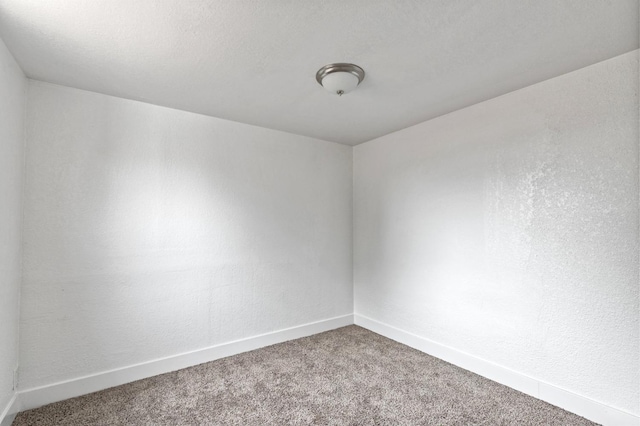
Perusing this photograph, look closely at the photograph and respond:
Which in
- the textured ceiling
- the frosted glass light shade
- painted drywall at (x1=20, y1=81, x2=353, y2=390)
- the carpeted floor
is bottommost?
the carpeted floor

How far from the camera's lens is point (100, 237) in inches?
93.4

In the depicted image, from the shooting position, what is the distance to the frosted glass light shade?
199 centimetres

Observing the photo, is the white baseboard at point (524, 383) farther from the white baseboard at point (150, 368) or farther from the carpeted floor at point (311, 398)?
the white baseboard at point (150, 368)

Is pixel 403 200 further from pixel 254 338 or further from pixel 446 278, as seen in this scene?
pixel 254 338

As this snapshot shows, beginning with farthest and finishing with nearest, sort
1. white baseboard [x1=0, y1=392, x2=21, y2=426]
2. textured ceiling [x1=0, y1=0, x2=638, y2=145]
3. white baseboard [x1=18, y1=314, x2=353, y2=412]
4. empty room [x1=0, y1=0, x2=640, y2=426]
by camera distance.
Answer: white baseboard [x1=18, y1=314, x2=353, y2=412]
white baseboard [x1=0, y1=392, x2=21, y2=426]
empty room [x1=0, y1=0, x2=640, y2=426]
textured ceiling [x1=0, y1=0, x2=638, y2=145]

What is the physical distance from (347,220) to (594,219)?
2.39 meters

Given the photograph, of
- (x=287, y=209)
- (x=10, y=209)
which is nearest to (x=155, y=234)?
(x=10, y=209)

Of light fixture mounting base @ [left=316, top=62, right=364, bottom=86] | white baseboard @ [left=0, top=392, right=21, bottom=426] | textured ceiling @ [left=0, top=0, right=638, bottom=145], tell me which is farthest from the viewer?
light fixture mounting base @ [left=316, top=62, right=364, bottom=86]

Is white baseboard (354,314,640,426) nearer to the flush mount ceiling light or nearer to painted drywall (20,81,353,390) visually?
painted drywall (20,81,353,390)

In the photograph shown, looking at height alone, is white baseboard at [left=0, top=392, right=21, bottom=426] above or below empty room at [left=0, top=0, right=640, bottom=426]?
below

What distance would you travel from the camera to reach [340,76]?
1.99 metres

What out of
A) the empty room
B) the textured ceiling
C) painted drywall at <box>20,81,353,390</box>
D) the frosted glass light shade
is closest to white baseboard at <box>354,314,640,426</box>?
the empty room

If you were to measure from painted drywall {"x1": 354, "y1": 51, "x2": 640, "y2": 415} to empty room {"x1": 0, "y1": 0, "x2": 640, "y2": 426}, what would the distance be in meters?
0.01

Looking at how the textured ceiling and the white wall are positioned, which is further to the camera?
the white wall
